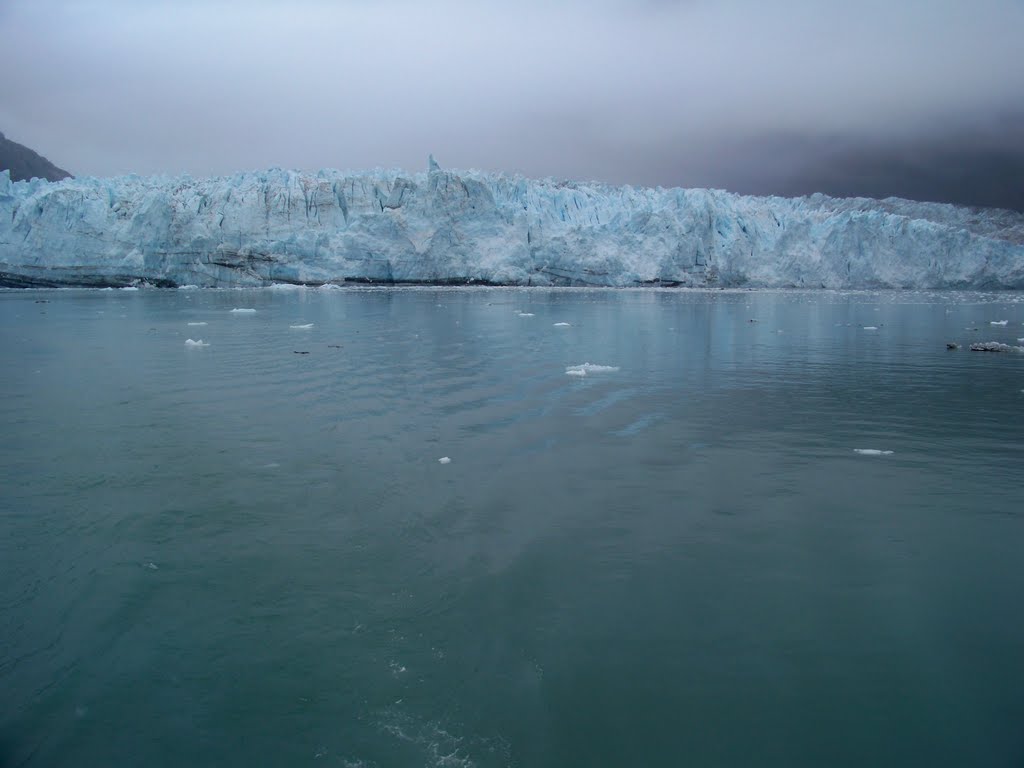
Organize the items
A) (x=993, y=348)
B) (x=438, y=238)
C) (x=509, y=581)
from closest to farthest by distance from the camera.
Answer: (x=509, y=581) < (x=993, y=348) < (x=438, y=238)

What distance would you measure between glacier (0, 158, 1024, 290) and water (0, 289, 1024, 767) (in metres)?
38.9

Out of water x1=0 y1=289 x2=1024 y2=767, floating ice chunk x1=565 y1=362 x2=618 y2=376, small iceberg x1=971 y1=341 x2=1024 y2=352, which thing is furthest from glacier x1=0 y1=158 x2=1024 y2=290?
water x1=0 y1=289 x2=1024 y2=767

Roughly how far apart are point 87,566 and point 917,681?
4.75 meters

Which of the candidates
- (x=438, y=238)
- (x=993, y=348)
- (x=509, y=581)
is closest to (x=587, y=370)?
(x=509, y=581)

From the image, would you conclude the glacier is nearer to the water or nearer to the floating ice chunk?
the floating ice chunk

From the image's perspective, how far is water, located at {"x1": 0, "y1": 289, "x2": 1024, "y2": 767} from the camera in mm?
2893

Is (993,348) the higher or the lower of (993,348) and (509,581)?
the higher

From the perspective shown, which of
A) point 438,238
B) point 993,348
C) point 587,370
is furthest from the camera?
point 438,238

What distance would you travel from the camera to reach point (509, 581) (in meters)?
4.09

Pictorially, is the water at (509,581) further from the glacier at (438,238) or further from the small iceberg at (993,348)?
the glacier at (438,238)

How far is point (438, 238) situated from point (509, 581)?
44.7m

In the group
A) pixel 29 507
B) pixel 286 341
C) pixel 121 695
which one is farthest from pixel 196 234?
pixel 121 695

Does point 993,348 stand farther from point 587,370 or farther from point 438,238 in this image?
point 438,238

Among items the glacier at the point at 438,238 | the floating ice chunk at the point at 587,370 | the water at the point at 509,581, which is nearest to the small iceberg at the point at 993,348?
the water at the point at 509,581
